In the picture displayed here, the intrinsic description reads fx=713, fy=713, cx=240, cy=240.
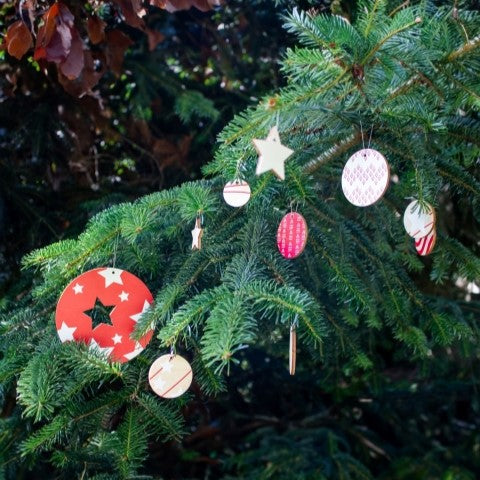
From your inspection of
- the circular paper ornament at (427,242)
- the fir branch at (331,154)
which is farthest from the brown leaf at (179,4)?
the circular paper ornament at (427,242)

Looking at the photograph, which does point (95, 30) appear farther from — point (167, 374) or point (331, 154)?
point (167, 374)

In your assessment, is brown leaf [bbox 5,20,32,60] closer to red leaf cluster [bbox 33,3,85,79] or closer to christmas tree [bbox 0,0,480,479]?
red leaf cluster [bbox 33,3,85,79]

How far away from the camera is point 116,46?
6.12 feet

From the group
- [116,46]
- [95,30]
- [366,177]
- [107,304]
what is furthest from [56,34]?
[366,177]

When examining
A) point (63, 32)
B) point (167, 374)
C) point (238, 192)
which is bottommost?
point (167, 374)

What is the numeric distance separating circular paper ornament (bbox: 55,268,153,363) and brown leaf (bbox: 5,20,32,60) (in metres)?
0.59

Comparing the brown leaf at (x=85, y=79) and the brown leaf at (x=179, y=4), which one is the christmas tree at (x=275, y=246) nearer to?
the brown leaf at (x=179, y=4)

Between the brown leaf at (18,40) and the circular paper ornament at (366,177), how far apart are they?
81 centimetres

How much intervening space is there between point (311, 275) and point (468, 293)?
1445 millimetres

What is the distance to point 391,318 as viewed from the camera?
1482 mm

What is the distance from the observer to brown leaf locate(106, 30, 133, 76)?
185 centimetres

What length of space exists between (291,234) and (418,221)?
0.79ft

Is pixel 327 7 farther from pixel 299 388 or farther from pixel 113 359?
pixel 299 388

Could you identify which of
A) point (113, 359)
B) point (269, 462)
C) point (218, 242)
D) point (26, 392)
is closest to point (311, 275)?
point (218, 242)
